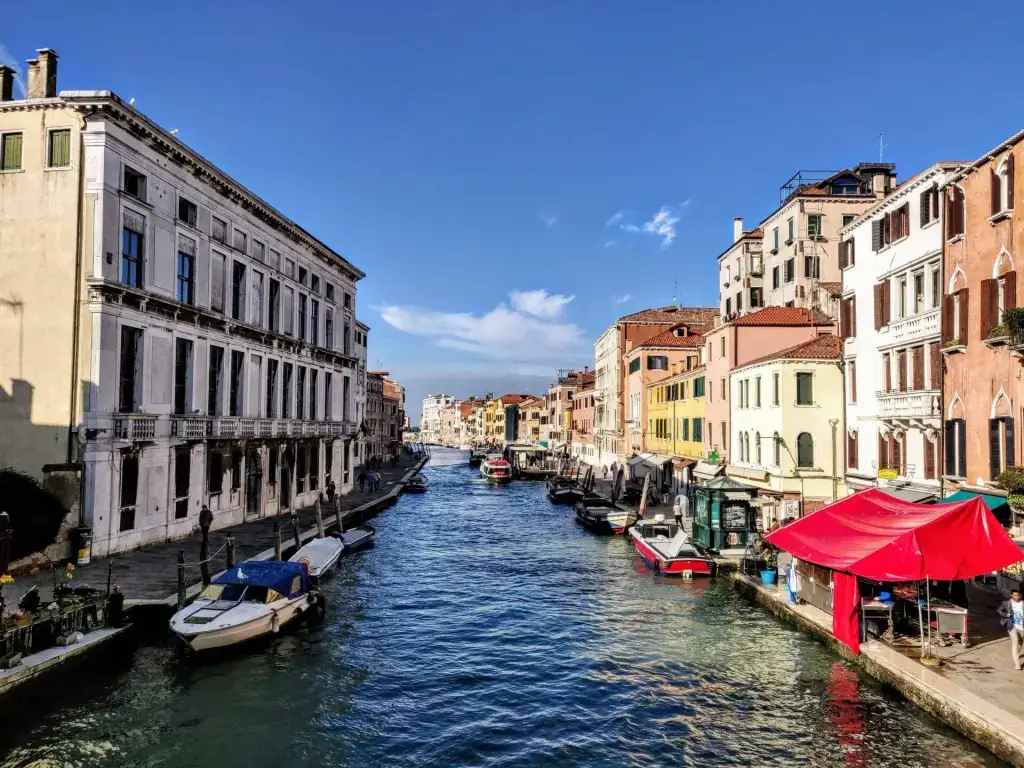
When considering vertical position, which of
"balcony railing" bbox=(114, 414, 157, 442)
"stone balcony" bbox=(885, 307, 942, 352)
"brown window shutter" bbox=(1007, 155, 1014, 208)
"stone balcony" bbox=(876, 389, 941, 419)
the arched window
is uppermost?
"brown window shutter" bbox=(1007, 155, 1014, 208)

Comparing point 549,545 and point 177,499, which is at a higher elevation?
point 177,499

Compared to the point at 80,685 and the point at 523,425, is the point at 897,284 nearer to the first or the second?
the point at 80,685

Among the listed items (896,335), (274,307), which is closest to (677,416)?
(896,335)

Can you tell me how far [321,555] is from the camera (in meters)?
26.1

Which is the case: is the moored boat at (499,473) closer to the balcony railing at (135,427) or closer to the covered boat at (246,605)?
the balcony railing at (135,427)

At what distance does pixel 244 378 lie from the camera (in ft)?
110

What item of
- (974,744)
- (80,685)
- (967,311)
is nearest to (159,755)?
(80,685)

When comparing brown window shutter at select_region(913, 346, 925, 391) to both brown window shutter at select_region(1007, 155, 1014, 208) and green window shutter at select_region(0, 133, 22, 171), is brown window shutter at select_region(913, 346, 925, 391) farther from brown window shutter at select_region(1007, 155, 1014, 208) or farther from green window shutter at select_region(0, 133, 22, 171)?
green window shutter at select_region(0, 133, 22, 171)

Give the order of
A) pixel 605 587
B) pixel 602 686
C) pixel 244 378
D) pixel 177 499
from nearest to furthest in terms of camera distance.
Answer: pixel 602 686 → pixel 605 587 → pixel 177 499 → pixel 244 378

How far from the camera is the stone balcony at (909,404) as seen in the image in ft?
72.2

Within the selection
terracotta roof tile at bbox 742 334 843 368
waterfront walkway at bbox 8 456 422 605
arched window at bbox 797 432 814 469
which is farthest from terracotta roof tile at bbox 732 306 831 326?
waterfront walkway at bbox 8 456 422 605

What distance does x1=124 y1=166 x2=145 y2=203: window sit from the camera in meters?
24.5

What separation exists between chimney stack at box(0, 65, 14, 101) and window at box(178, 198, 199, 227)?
18.9 feet

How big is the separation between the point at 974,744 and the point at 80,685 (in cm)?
1544
